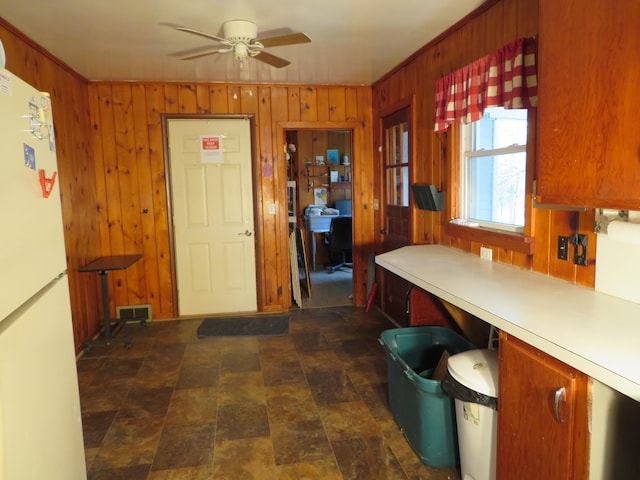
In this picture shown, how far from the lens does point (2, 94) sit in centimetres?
116

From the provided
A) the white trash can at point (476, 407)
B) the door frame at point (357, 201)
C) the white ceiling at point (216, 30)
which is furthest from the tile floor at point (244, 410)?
the white ceiling at point (216, 30)

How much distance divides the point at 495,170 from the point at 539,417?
165cm

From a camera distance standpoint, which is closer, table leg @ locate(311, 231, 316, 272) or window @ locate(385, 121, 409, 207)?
window @ locate(385, 121, 409, 207)

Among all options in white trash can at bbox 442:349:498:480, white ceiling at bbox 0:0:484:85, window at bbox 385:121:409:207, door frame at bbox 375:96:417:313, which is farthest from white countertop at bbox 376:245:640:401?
white ceiling at bbox 0:0:484:85

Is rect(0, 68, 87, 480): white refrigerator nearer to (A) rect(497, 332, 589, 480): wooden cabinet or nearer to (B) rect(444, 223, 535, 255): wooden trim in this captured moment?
(A) rect(497, 332, 589, 480): wooden cabinet

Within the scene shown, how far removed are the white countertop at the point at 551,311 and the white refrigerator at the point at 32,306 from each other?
58.3 inches

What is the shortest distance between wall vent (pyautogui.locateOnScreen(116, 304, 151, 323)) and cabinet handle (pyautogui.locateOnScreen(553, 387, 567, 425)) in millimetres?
3973

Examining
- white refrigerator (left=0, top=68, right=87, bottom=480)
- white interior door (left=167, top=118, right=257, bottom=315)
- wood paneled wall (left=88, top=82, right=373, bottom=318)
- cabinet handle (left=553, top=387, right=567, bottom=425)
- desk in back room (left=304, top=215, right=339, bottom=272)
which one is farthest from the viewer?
desk in back room (left=304, top=215, right=339, bottom=272)

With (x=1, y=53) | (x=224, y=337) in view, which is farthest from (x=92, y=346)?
(x=1, y=53)

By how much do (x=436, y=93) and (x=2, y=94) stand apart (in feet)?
8.25

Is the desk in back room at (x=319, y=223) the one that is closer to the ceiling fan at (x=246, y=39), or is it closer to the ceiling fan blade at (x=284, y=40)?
the ceiling fan at (x=246, y=39)

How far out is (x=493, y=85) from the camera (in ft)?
7.66

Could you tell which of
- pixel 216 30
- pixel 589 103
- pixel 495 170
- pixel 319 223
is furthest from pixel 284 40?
pixel 319 223

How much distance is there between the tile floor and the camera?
2.19 meters
